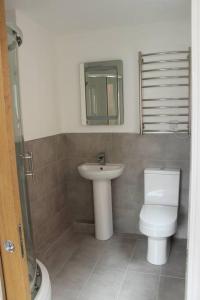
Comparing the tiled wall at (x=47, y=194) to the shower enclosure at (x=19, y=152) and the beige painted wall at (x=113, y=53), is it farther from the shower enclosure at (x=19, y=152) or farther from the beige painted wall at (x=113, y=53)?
the shower enclosure at (x=19, y=152)

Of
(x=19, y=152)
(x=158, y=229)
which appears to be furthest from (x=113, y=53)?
(x=158, y=229)

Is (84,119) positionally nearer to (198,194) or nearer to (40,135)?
(40,135)

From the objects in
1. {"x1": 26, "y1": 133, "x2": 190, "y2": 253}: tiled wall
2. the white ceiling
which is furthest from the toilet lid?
the white ceiling

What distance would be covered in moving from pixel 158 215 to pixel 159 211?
0.10 meters

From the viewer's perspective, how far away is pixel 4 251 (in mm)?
1296

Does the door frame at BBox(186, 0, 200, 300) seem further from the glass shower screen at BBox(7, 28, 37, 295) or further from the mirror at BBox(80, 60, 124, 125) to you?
the mirror at BBox(80, 60, 124, 125)

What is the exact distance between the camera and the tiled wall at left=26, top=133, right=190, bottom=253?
301 centimetres

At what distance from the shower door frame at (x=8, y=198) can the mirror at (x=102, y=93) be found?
81.7 inches

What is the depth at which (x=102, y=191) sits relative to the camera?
317cm

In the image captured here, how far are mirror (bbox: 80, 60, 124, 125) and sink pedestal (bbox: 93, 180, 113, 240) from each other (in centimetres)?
75

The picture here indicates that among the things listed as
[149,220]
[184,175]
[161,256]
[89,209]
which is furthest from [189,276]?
[89,209]

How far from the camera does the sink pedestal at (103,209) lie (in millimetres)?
3166

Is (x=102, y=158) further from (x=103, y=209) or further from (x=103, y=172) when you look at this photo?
(x=103, y=209)

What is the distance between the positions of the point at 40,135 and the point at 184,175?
1.66 metres
